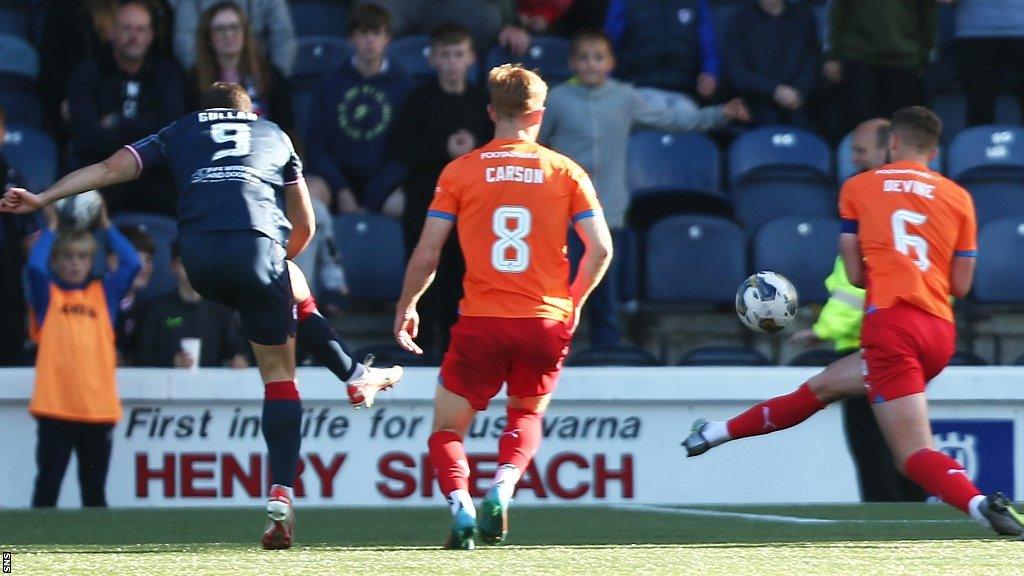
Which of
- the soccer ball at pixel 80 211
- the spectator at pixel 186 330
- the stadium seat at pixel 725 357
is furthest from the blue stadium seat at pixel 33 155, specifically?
the stadium seat at pixel 725 357

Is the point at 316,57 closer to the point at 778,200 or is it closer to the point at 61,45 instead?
the point at 61,45

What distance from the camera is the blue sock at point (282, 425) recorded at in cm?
623

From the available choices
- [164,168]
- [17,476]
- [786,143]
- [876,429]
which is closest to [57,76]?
[164,168]

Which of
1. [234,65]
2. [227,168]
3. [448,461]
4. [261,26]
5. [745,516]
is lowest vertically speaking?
[745,516]

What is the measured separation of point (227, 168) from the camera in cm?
625

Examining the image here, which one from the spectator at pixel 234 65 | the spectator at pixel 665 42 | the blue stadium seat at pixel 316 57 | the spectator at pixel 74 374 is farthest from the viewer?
the blue stadium seat at pixel 316 57

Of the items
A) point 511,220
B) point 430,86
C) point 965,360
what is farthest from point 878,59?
point 511,220

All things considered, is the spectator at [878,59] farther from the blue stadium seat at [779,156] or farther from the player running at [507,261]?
the player running at [507,261]

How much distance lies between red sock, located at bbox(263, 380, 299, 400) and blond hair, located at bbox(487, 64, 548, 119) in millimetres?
1213

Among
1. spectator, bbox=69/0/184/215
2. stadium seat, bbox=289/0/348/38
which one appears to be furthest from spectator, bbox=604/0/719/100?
spectator, bbox=69/0/184/215

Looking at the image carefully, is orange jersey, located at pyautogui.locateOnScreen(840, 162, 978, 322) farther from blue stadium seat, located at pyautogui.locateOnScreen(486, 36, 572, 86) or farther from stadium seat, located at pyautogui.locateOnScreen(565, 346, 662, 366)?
blue stadium seat, located at pyautogui.locateOnScreen(486, 36, 572, 86)

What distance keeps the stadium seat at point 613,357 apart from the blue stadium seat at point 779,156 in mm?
1857

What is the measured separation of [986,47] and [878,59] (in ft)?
2.32

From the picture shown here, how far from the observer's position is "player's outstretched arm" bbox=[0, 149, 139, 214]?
626 centimetres
